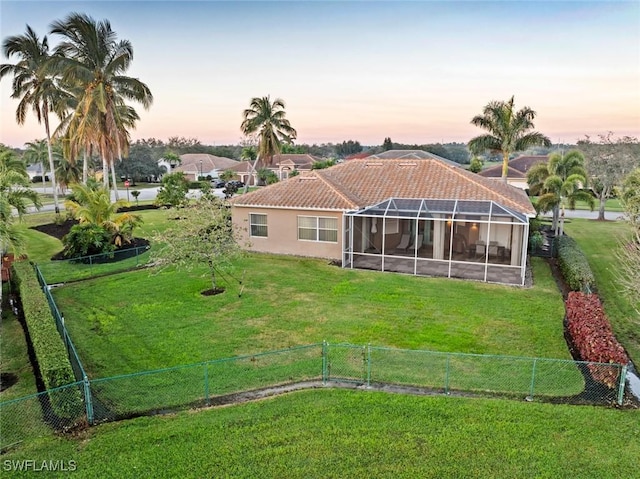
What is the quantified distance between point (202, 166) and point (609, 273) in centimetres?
7503

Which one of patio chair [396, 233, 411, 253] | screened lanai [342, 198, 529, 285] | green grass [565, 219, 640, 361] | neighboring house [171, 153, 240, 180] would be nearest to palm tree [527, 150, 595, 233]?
green grass [565, 219, 640, 361]

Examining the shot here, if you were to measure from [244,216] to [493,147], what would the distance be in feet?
65.3

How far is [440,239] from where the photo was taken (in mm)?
21578

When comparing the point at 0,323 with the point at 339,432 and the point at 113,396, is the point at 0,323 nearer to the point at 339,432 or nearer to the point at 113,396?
the point at 113,396

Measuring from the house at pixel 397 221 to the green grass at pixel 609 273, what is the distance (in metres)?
3.42

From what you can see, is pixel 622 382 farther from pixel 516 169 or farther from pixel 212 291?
pixel 516 169

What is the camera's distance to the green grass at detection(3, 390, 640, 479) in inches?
276

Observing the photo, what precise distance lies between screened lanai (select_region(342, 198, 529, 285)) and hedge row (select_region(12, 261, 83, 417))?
12491 mm

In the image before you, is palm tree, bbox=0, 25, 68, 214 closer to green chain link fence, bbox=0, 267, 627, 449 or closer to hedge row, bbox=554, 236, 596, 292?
green chain link fence, bbox=0, 267, 627, 449

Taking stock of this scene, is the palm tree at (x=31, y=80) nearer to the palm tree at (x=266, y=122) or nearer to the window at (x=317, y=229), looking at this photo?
the palm tree at (x=266, y=122)

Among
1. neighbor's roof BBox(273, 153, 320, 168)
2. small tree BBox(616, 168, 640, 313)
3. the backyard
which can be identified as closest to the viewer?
the backyard

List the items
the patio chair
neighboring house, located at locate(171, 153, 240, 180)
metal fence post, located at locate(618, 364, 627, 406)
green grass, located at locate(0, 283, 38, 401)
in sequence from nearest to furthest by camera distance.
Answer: metal fence post, located at locate(618, 364, 627, 406), green grass, located at locate(0, 283, 38, 401), the patio chair, neighboring house, located at locate(171, 153, 240, 180)

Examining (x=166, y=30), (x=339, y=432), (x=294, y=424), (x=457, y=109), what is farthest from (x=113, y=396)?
(x=457, y=109)

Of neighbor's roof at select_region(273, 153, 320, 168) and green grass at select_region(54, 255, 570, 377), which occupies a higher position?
neighbor's roof at select_region(273, 153, 320, 168)
